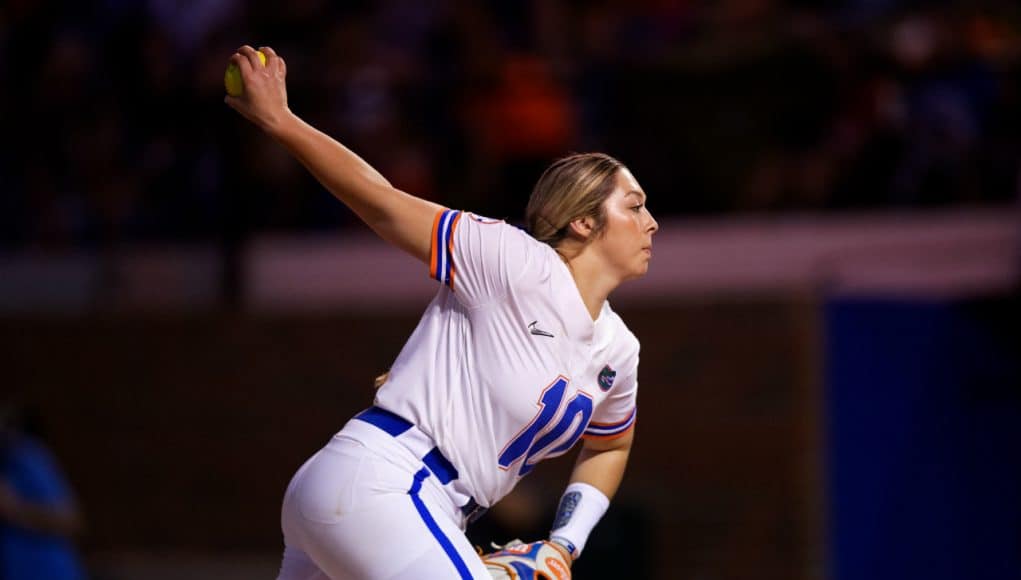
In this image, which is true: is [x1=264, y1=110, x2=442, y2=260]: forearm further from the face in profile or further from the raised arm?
the face in profile

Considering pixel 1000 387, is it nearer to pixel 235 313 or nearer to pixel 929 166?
pixel 929 166

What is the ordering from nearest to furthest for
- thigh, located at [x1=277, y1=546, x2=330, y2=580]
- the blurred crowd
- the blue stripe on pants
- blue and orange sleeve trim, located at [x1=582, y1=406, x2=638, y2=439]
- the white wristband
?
the blue stripe on pants, thigh, located at [x1=277, y1=546, x2=330, y2=580], the white wristband, blue and orange sleeve trim, located at [x1=582, y1=406, x2=638, y2=439], the blurred crowd

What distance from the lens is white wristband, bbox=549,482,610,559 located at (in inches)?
154

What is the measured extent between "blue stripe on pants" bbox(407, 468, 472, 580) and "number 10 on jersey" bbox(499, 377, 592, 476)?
0.79 ft

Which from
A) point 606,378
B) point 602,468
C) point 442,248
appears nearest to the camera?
point 442,248

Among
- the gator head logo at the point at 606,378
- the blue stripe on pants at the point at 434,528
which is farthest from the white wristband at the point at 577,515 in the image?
the blue stripe on pants at the point at 434,528

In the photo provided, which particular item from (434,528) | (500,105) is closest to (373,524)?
(434,528)

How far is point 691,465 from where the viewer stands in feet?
25.8

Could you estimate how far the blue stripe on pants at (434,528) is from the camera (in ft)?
11.2

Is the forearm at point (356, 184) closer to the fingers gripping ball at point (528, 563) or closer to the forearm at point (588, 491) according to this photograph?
the fingers gripping ball at point (528, 563)

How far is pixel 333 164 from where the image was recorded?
345cm

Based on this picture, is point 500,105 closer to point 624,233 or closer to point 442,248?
point 624,233

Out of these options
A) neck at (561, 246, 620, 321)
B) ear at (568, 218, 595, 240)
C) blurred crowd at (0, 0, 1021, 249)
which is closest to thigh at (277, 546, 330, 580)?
neck at (561, 246, 620, 321)

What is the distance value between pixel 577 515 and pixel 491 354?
2.17 ft
